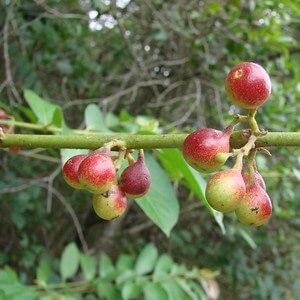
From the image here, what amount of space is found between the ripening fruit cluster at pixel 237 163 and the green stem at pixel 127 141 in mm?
30

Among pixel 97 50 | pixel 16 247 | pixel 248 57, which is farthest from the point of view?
pixel 97 50

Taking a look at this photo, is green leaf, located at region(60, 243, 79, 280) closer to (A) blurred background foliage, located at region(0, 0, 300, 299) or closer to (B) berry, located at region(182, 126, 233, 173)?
(A) blurred background foliage, located at region(0, 0, 300, 299)

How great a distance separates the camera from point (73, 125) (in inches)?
147

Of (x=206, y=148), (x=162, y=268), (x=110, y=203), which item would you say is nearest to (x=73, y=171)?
(x=110, y=203)

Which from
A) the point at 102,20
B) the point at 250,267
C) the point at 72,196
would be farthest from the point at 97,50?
the point at 250,267

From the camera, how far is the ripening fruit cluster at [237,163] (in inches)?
29.2

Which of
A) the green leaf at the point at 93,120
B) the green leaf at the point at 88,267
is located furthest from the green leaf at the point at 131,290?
the green leaf at the point at 93,120

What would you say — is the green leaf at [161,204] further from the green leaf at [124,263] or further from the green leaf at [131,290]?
the green leaf at [124,263]

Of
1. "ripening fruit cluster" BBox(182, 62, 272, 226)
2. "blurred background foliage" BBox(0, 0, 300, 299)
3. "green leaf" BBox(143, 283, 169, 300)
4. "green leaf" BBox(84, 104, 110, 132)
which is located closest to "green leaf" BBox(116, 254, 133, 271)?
"blurred background foliage" BBox(0, 0, 300, 299)

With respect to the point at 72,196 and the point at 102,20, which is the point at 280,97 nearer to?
the point at 102,20

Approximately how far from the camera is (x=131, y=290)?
2336 mm

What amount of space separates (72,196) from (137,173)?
3.22 meters

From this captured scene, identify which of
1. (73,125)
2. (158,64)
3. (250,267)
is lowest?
(250,267)

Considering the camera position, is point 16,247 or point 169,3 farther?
Result: point 16,247
